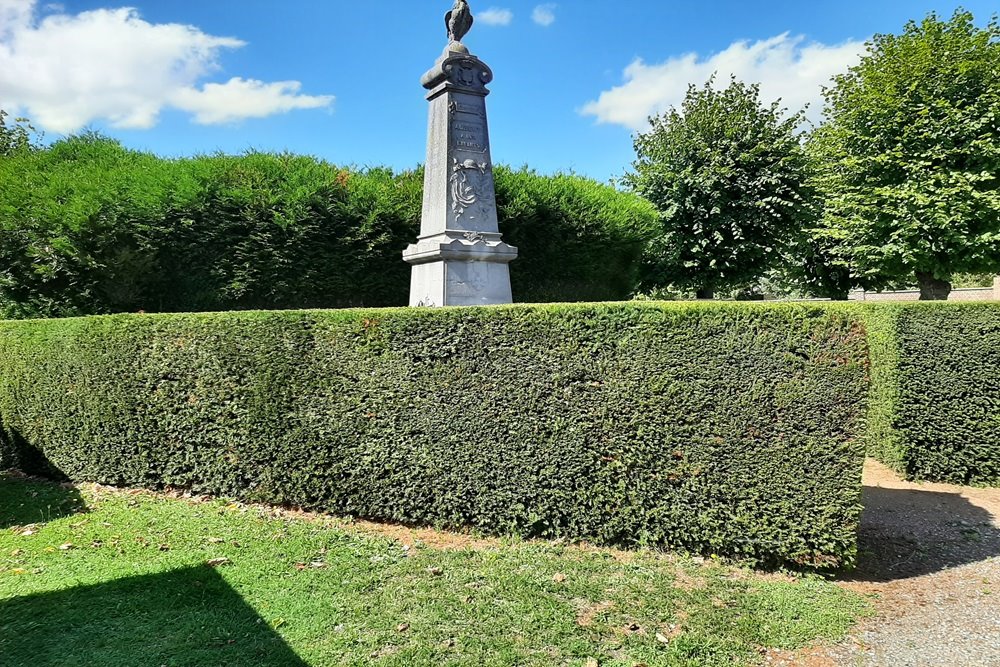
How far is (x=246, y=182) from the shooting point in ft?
26.3

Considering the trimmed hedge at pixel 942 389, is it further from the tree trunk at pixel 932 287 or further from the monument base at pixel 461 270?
the tree trunk at pixel 932 287

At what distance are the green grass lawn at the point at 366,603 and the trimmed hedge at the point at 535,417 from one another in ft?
1.10

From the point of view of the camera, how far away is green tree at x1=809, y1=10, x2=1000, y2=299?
12141 millimetres

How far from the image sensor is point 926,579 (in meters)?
3.94

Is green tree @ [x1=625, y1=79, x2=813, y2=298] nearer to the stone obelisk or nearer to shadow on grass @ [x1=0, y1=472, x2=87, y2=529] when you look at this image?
the stone obelisk

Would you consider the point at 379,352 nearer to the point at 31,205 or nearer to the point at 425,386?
the point at 425,386

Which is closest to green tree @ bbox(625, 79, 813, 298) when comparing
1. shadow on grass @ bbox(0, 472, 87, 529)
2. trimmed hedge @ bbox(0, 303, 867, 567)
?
trimmed hedge @ bbox(0, 303, 867, 567)

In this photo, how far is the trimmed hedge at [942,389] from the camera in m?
5.96

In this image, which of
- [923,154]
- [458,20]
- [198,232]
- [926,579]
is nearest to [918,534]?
[926,579]

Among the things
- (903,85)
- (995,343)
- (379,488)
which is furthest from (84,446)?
(903,85)

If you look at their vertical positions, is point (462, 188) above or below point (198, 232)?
above

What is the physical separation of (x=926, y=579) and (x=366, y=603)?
360 cm

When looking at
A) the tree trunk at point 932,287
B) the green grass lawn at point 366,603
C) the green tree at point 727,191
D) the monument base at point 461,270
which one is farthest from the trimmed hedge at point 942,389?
the tree trunk at point 932,287

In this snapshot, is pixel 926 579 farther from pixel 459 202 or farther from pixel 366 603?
pixel 459 202
